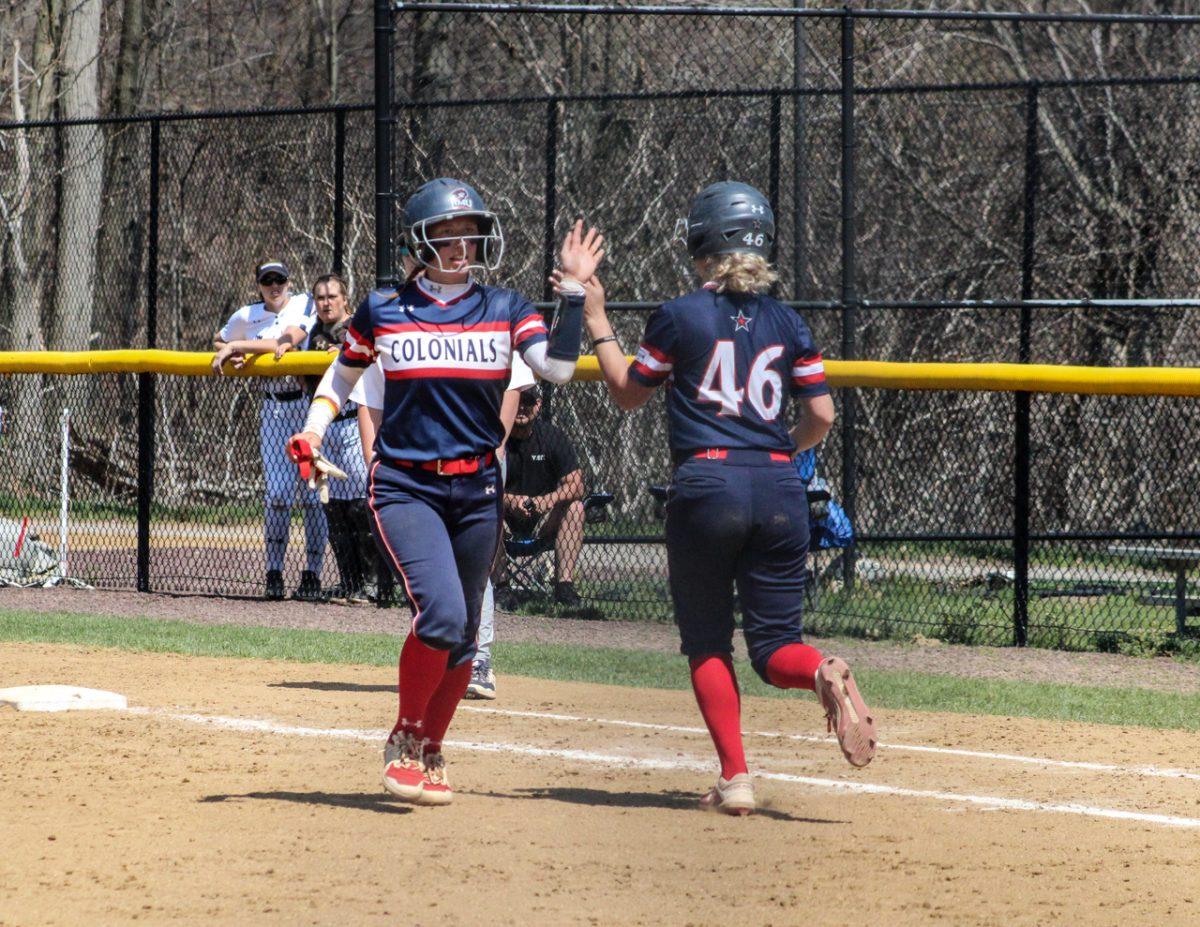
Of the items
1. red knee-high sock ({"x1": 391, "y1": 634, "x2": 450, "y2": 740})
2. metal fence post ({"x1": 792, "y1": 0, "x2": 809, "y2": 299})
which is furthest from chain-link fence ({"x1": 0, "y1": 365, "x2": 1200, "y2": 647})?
red knee-high sock ({"x1": 391, "y1": 634, "x2": 450, "y2": 740})

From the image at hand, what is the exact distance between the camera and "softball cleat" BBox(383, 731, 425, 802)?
17.0 ft

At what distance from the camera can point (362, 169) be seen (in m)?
14.9

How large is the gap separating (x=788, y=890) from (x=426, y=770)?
1.38 metres

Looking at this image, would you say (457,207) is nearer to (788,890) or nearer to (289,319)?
(788,890)

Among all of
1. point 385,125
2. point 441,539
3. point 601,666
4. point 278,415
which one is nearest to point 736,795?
point 441,539

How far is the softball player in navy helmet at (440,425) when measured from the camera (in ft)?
16.9

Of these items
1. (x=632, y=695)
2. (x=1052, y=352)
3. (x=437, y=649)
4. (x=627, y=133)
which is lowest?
(x=632, y=695)

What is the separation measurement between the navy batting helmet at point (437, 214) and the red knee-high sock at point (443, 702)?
4.04 feet

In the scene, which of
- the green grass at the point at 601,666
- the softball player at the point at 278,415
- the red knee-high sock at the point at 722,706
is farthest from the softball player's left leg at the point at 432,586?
the softball player at the point at 278,415

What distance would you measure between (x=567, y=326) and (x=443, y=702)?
121 cm

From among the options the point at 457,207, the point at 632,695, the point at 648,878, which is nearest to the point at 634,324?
the point at 632,695

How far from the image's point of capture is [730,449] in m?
5.12

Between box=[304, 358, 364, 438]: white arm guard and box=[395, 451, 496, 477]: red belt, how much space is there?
0.35 meters

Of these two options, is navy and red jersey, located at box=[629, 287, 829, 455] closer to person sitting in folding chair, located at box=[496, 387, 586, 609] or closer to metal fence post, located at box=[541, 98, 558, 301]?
person sitting in folding chair, located at box=[496, 387, 586, 609]
